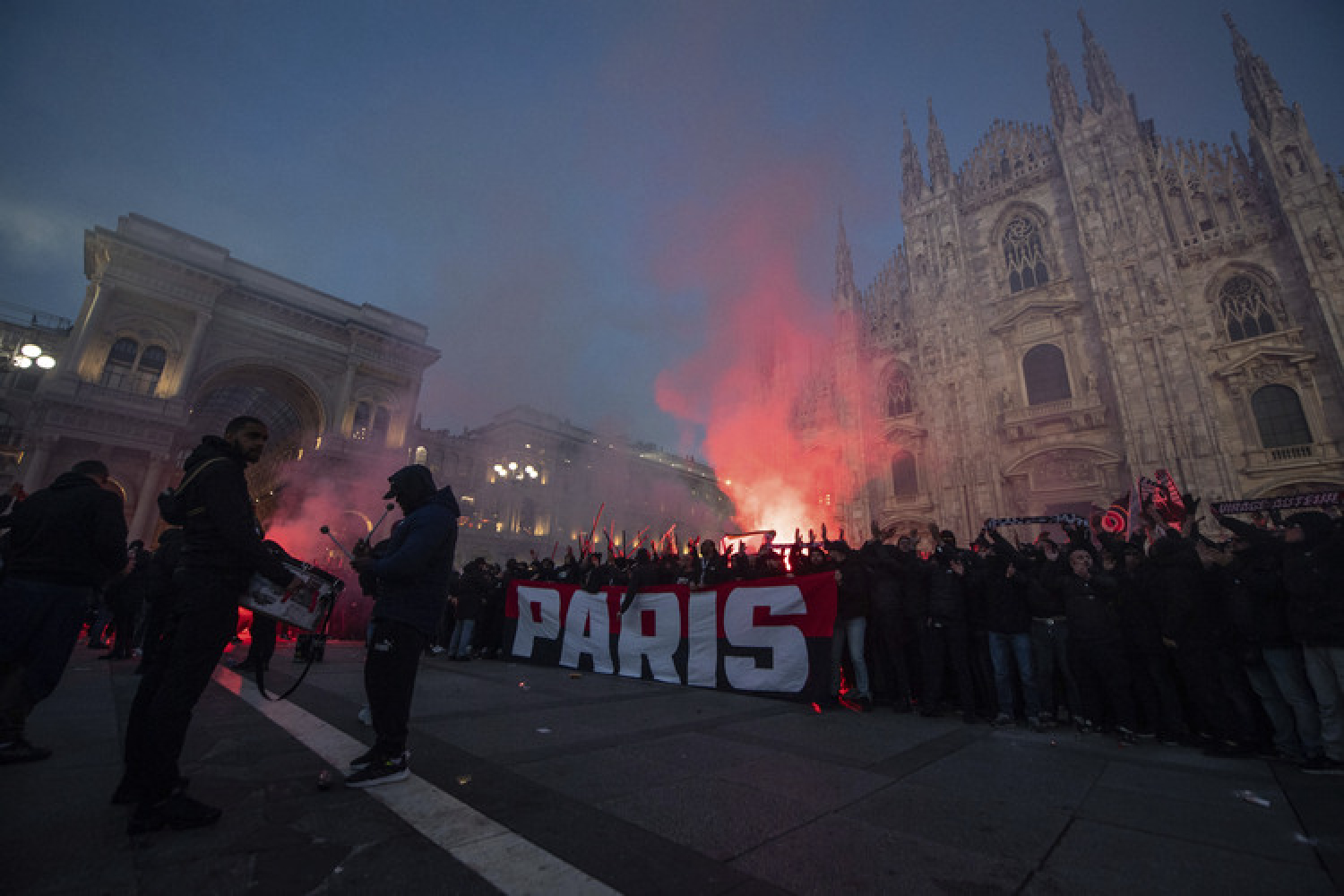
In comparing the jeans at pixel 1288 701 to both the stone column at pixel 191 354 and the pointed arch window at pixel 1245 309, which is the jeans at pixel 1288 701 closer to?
the pointed arch window at pixel 1245 309

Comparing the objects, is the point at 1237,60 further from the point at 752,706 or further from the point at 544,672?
the point at 544,672

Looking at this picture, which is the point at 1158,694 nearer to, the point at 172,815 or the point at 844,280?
the point at 172,815

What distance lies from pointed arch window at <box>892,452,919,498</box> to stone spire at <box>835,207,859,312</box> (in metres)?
9.45

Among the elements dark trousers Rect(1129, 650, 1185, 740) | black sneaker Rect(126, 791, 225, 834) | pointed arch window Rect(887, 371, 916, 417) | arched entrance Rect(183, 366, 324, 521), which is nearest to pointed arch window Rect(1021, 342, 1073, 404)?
pointed arch window Rect(887, 371, 916, 417)

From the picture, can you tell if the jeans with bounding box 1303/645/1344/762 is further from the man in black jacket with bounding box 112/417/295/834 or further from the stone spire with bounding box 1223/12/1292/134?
the stone spire with bounding box 1223/12/1292/134

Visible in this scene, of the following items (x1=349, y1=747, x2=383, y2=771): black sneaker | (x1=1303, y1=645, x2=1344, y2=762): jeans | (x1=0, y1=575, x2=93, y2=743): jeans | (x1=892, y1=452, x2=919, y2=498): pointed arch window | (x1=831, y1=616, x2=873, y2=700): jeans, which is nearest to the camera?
A: (x1=349, y1=747, x2=383, y2=771): black sneaker

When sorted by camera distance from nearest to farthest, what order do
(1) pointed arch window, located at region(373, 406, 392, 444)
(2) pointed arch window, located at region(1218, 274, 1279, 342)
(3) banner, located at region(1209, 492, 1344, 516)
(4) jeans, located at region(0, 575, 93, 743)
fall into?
(4) jeans, located at region(0, 575, 93, 743), (3) banner, located at region(1209, 492, 1344, 516), (2) pointed arch window, located at region(1218, 274, 1279, 342), (1) pointed arch window, located at region(373, 406, 392, 444)

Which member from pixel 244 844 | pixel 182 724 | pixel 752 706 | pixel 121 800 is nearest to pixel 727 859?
pixel 244 844

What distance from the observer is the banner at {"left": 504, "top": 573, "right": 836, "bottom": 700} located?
697 cm

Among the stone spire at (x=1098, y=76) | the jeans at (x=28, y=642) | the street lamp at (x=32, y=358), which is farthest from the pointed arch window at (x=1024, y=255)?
the street lamp at (x=32, y=358)

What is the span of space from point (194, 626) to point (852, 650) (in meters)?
6.62

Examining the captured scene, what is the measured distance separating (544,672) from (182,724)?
6443mm

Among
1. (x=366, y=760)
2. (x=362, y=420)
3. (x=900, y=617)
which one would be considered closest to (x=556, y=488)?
(x=362, y=420)

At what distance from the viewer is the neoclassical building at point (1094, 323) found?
19703 mm
